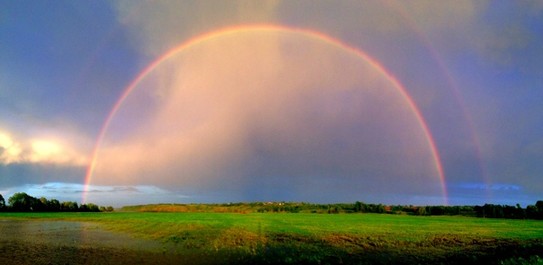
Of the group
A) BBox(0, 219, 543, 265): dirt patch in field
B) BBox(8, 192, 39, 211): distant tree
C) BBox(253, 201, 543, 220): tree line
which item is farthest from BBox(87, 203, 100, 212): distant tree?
BBox(0, 219, 543, 265): dirt patch in field

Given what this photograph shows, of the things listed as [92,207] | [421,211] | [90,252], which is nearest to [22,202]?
[92,207]

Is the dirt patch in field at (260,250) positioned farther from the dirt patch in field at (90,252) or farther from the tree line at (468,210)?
the tree line at (468,210)

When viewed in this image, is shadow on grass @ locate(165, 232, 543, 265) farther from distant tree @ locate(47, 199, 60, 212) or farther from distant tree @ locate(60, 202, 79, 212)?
distant tree @ locate(60, 202, 79, 212)

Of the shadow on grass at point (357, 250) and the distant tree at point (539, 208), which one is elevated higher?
the distant tree at point (539, 208)

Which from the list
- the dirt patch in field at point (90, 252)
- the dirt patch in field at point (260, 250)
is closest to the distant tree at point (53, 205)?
the dirt patch in field at point (260, 250)

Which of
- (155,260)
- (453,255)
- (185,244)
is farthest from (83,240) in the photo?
(453,255)

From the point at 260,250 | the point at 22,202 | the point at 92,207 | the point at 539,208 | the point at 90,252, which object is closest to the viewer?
the point at 90,252

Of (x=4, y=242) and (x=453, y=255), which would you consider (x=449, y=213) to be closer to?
(x=453, y=255)

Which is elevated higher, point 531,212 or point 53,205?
point 531,212

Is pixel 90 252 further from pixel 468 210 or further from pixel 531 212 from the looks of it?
pixel 468 210

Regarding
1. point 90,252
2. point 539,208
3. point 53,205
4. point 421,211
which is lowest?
point 90,252

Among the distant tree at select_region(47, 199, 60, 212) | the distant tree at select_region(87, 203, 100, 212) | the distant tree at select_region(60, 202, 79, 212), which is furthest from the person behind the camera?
the distant tree at select_region(87, 203, 100, 212)

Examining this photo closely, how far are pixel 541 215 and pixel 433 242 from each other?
127 metres

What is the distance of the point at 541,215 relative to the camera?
474 feet
